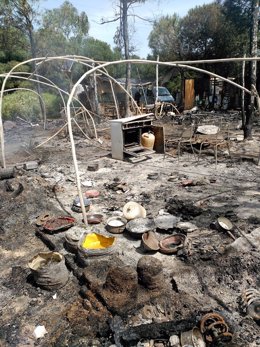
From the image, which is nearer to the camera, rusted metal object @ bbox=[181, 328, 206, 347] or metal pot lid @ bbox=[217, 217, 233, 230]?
rusted metal object @ bbox=[181, 328, 206, 347]

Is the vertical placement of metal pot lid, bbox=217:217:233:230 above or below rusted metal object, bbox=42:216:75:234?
above

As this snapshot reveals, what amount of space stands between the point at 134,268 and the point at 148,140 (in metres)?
8.20

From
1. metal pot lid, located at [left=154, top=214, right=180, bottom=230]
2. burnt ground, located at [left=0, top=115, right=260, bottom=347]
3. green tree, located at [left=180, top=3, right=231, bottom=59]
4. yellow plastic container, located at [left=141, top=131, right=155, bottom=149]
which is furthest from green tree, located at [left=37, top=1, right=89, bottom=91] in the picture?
metal pot lid, located at [left=154, top=214, right=180, bottom=230]

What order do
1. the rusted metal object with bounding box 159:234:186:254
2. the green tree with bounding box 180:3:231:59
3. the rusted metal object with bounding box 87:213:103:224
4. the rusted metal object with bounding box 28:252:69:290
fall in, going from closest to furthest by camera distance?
1. the rusted metal object with bounding box 28:252:69:290
2. the rusted metal object with bounding box 159:234:186:254
3. the rusted metal object with bounding box 87:213:103:224
4. the green tree with bounding box 180:3:231:59

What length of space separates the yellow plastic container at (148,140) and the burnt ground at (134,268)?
292 cm

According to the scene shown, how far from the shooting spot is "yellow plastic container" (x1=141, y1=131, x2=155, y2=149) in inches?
525

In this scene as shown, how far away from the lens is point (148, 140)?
13.3 meters

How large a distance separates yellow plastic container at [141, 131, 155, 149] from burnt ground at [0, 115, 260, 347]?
9.58ft

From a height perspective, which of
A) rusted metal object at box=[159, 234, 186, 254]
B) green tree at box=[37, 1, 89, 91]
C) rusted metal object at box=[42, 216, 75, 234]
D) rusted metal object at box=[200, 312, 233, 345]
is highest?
green tree at box=[37, 1, 89, 91]

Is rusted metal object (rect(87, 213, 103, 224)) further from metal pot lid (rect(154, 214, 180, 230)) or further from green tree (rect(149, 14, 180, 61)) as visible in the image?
green tree (rect(149, 14, 180, 61))

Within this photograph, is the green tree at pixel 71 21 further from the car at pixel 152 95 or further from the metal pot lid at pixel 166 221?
the metal pot lid at pixel 166 221

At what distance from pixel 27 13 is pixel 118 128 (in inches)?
585

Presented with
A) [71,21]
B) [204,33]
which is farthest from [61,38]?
[204,33]

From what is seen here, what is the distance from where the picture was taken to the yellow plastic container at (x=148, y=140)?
43.8ft
